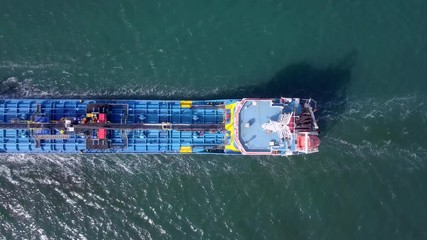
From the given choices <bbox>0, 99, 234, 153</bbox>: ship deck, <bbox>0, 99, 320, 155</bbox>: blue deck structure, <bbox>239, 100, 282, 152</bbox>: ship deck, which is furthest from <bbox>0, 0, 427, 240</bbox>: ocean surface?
<bbox>239, 100, 282, 152</bbox>: ship deck

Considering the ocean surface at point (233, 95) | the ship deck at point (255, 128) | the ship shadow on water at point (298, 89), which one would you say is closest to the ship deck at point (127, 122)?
the ship deck at point (255, 128)

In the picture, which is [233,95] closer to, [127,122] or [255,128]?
[255,128]

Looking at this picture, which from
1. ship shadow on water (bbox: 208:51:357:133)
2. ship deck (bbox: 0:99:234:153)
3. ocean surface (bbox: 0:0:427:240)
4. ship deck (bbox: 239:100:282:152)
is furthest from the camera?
ship shadow on water (bbox: 208:51:357:133)

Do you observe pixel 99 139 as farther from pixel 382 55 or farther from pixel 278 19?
pixel 382 55

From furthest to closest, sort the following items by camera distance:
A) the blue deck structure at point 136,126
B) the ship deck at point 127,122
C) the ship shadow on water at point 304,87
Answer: the ship shadow on water at point 304,87 → the ship deck at point 127,122 → the blue deck structure at point 136,126

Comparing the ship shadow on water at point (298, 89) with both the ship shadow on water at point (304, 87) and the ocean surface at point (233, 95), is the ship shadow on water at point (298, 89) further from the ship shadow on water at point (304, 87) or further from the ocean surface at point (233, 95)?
the ocean surface at point (233, 95)

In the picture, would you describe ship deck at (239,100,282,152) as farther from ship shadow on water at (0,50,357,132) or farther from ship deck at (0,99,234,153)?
ship shadow on water at (0,50,357,132)
